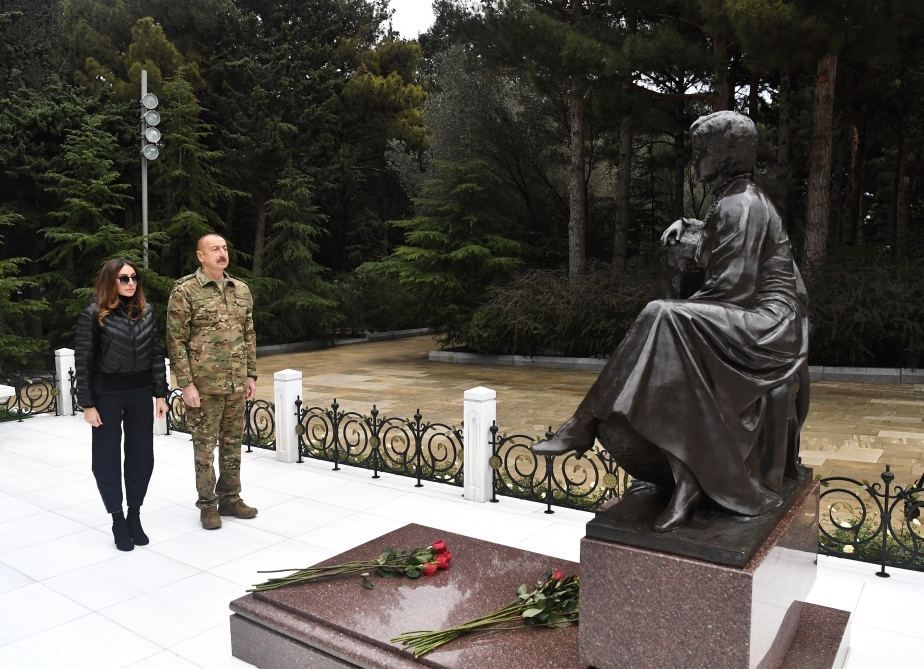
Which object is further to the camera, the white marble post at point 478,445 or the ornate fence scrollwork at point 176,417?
the ornate fence scrollwork at point 176,417

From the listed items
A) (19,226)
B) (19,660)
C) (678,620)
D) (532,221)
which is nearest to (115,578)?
(19,660)

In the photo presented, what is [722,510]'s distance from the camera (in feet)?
9.71

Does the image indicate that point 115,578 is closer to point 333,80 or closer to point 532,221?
point 532,221

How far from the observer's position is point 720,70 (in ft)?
49.7

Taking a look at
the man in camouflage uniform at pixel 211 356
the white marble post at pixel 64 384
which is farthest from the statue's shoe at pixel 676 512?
the white marble post at pixel 64 384

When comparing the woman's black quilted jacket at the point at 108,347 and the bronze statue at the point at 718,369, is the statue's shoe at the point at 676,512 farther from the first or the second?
the woman's black quilted jacket at the point at 108,347

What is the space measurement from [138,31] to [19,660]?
70.9ft

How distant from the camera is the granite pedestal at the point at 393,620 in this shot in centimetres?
318

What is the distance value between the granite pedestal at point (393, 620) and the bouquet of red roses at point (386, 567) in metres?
0.04

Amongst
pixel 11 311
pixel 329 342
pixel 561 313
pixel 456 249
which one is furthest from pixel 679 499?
pixel 329 342

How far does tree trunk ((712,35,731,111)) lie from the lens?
587 inches

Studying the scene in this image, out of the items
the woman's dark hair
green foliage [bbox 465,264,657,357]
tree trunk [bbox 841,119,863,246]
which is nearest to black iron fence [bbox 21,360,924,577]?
the woman's dark hair

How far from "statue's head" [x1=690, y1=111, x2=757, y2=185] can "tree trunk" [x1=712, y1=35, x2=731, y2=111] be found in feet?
42.0

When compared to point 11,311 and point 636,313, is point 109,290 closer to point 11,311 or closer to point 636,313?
point 11,311
